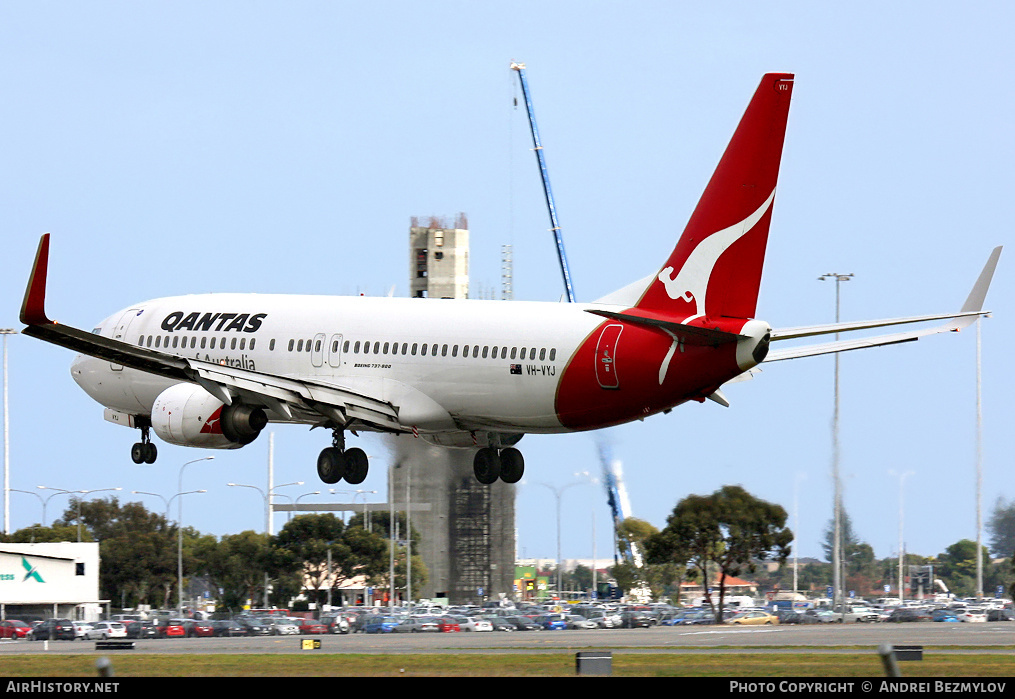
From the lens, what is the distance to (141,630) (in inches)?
3538

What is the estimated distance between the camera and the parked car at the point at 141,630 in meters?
88.6

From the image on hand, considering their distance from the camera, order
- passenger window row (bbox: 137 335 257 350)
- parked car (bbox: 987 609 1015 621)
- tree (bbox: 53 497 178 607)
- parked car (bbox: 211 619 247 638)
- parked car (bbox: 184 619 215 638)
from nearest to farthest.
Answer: passenger window row (bbox: 137 335 257 350)
parked car (bbox: 211 619 247 638)
parked car (bbox: 184 619 215 638)
parked car (bbox: 987 609 1015 621)
tree (bbox: 53 497 178 607)

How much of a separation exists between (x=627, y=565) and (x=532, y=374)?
80.6m

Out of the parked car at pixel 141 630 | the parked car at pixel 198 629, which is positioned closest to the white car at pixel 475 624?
the parked car at pixel 198 629

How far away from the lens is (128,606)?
14700 centimetres

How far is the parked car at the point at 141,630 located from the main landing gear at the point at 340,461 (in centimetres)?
3692

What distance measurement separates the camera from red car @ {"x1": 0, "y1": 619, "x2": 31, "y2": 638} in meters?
96.4

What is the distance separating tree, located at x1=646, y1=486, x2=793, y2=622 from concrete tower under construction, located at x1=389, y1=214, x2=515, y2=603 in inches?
399

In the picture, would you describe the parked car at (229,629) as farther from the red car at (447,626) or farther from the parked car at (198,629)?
the red car at (447,626)

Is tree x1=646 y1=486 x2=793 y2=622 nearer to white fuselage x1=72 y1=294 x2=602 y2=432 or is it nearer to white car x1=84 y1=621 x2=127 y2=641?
white car x1=84 y1=621 x2=127 y2=641

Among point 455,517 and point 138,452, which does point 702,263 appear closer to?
point 138,452

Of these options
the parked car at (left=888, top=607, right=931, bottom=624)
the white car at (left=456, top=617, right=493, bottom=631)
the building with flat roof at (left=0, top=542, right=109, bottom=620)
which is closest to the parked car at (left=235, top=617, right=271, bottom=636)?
the white car at (left=456, top=617, right=493, bottom=631)
